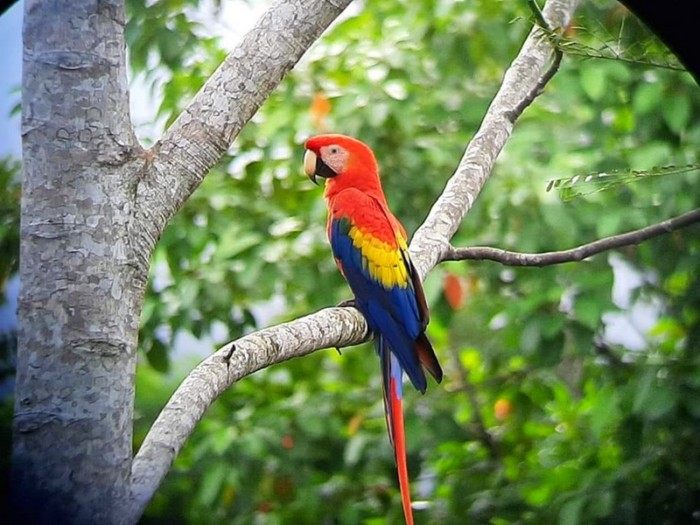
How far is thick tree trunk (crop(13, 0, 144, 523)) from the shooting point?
0.72 metres

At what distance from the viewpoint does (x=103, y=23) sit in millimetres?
773

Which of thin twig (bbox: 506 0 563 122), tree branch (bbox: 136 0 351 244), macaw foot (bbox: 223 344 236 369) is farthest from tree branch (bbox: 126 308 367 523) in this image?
thin twig (bbox: 506 0 563 122)

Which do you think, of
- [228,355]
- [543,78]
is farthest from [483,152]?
[228,355]

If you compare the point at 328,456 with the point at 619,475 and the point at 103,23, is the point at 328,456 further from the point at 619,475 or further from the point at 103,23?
the point at 103,23

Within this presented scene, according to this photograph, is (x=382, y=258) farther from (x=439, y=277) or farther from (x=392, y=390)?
(x=439, y=277)

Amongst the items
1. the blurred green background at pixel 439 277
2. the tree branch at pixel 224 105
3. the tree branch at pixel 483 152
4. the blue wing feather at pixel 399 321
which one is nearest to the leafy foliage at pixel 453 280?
the blurred green background at pixel 439 277

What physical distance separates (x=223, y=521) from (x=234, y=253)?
42 centimetres

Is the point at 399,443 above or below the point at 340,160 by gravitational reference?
below

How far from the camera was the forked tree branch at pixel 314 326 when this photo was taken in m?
0.72

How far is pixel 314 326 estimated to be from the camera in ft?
2.91

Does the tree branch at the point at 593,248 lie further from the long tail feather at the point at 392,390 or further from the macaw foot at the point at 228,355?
the macaw foot at the point at 228,355

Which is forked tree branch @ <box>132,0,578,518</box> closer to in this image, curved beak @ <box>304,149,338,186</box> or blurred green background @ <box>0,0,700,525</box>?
curved beak @ <box>304,149,338,186</box>

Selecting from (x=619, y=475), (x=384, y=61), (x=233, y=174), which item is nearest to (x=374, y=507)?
(x=619, y=475)

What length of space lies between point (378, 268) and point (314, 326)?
221 millimetres
